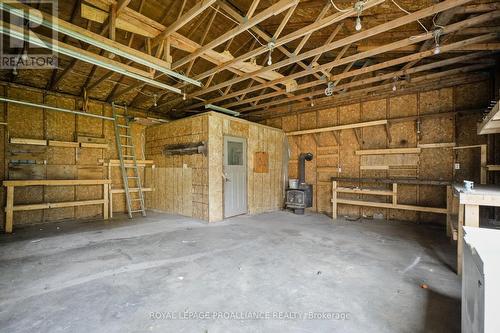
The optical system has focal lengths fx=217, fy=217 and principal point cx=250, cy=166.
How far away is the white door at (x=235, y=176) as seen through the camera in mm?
5887

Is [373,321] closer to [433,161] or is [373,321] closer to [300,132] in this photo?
[433,161]

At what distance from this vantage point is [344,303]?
2.20 metres

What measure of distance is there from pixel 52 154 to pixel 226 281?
6.08 m

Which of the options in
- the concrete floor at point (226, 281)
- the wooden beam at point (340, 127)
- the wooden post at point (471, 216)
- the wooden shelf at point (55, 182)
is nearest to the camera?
the concrete floor at point (226, 281)

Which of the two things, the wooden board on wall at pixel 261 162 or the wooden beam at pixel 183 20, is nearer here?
the wooden beam at pixel 183 20

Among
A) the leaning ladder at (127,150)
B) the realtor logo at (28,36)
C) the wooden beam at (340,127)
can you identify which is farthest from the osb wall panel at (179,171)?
the wooden beam at (340,127)

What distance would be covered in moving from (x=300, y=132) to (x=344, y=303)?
18.7 ft

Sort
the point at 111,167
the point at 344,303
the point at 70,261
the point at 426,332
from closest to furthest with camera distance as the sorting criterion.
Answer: the point at 426,332 < the point at 344,303 < the point at 70,261 < the point at 111,167

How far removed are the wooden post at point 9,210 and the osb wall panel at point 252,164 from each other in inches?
167

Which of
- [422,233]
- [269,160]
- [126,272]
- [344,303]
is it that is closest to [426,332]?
[344,303]

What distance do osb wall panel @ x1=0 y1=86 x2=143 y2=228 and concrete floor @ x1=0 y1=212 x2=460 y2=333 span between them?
4.62 feet

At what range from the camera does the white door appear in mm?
5887

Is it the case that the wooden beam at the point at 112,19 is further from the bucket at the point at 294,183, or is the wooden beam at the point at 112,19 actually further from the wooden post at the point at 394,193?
the wooden post at the point at 394,193

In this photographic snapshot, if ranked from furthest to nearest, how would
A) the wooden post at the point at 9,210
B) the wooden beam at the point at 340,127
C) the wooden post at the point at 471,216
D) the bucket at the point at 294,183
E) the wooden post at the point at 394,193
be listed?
the bucket at the point at 294,183 < the wooden beam at the point at 340,127 < the wooden post at the point at 394,193 < the wooden post at the point at 9,210 < the wooden post at the point at 471,216
